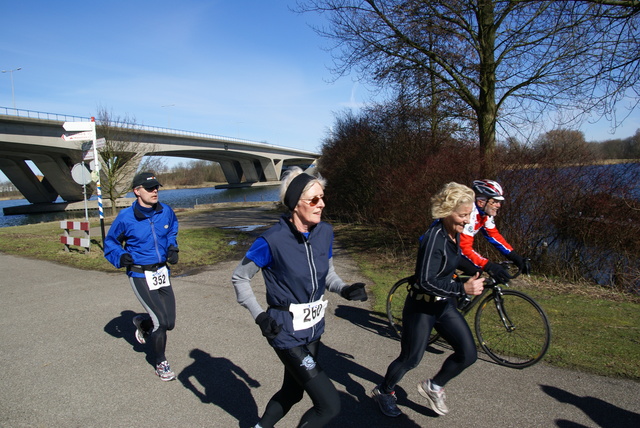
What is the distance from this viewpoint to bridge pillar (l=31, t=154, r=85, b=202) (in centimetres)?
4106

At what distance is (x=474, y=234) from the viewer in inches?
186

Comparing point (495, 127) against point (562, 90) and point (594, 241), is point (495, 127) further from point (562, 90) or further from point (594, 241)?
point (594, 241)

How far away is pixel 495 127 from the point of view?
37.3 feet

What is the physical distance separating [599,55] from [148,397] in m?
9.52

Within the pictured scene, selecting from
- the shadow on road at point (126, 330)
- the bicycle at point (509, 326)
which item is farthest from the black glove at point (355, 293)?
the shadow on road at point (126, 330)

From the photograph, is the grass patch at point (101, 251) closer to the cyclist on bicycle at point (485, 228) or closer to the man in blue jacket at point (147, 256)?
the man in blue jacket at point (147, 256)

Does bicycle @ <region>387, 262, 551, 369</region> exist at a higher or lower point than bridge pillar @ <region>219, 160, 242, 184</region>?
lower

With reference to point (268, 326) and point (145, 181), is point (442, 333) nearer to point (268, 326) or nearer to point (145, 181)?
point (268, 326)

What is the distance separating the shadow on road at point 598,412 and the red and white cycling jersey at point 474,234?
53.2 inches

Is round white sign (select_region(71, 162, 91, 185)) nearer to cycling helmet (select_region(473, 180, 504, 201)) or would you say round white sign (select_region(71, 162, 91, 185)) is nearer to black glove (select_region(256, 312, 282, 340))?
cycling helmet (select_region(473, 180, 504, 201))

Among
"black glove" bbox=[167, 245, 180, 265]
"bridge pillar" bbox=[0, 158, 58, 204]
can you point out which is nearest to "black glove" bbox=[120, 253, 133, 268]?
"black glove" bbox=[167, 245, 180, 265]

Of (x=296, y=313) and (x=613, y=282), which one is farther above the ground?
(x=296, y=313)

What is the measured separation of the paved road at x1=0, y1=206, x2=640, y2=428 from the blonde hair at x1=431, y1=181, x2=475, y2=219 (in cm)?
164

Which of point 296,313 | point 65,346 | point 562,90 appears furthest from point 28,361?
point 562,90
